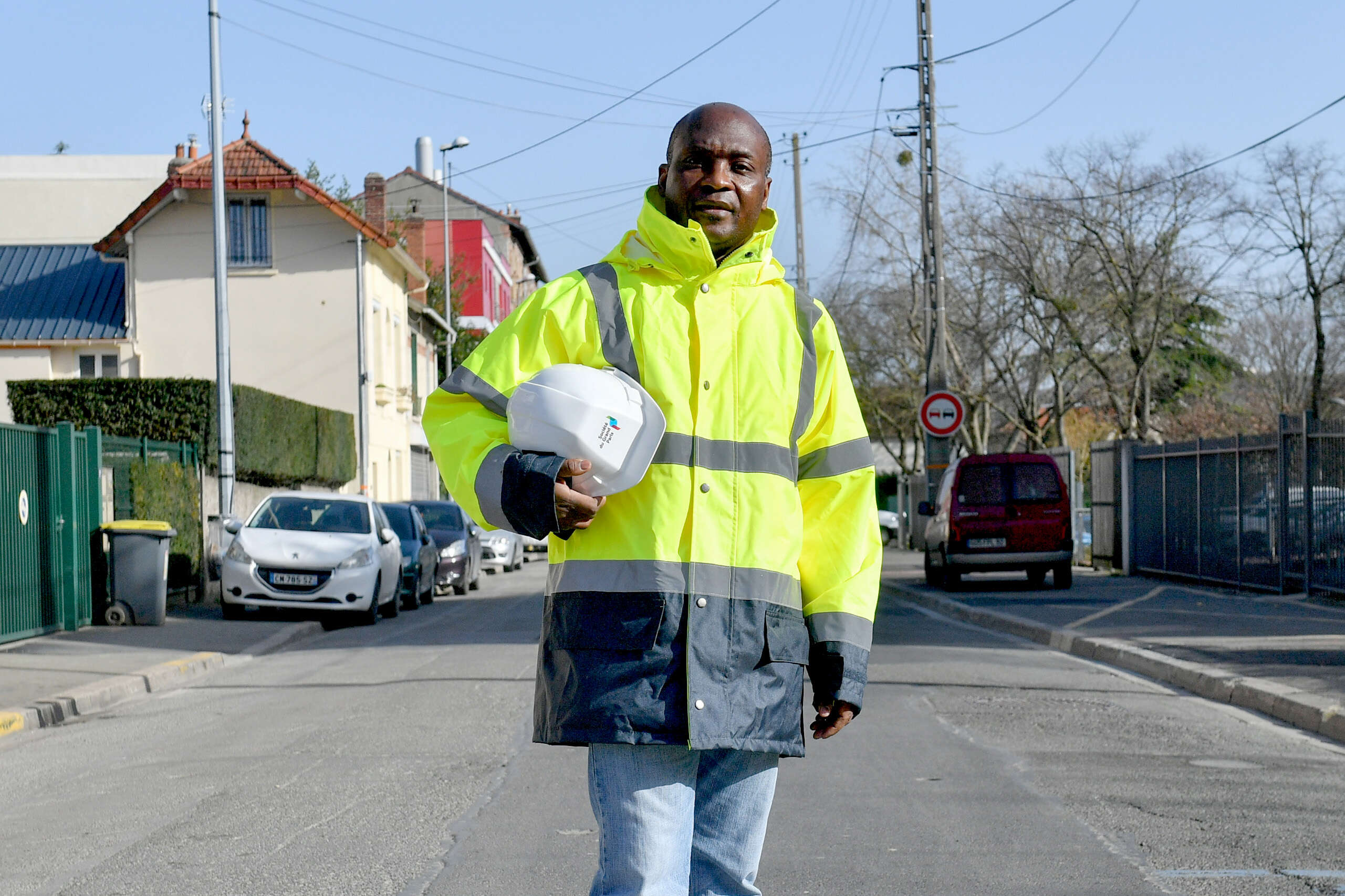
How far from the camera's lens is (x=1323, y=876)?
5164mm

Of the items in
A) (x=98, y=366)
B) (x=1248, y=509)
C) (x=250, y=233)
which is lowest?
(x=1248, y=509)

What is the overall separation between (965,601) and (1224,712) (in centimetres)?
933

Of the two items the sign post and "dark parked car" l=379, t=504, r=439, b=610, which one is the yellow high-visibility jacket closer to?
"dark parked car" l=379, t=504, r=439, b=610

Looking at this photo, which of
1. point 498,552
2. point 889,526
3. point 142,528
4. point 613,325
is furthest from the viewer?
point 889,526

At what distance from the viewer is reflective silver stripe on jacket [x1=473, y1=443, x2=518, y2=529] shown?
2.58 metres

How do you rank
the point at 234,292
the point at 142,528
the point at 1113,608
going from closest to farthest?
1. the point at 142,528
2. the point at 1113,608
3. the point at 234,292

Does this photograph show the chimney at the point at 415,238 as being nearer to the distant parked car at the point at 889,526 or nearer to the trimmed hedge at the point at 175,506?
the distant parked car at the point at 889,526

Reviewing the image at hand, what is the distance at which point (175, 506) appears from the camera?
19.0 metres

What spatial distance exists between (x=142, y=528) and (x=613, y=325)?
1412cm

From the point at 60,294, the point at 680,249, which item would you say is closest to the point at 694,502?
the point at 680,249

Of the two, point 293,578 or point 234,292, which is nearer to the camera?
point 293,578

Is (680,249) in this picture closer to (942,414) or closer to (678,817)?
(678,817)

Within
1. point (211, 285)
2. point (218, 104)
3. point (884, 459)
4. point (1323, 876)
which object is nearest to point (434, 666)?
point (1323, 876)

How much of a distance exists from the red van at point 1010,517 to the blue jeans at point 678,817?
713 inches
